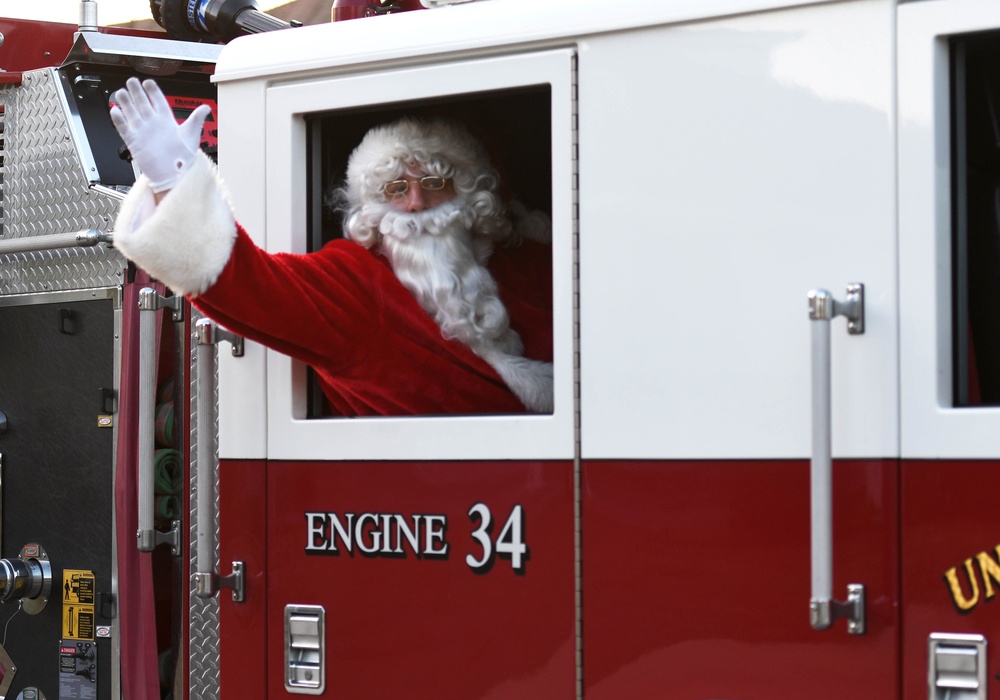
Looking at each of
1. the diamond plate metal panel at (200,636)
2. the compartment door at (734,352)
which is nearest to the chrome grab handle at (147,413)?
the diamond plate metal panel at (200,636)

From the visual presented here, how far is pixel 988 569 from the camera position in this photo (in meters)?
2.03

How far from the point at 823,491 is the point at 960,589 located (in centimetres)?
25

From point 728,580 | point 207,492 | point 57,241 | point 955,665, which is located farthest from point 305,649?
point 57,241

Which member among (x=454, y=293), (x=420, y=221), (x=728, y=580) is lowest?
(x=728, y=580)

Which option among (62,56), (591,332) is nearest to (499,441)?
(591,332)

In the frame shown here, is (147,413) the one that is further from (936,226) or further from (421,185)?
(936,226)

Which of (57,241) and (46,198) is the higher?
(46,198)

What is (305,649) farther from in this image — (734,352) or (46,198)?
(46,198)

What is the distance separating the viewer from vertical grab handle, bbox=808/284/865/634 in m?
2.04

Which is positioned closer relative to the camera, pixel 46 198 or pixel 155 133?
pixel 155 133

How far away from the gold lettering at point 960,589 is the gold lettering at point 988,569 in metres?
0.01

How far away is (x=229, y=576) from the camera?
271 centimetres

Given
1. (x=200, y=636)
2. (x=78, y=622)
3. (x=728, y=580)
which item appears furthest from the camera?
(x=78, y=622)

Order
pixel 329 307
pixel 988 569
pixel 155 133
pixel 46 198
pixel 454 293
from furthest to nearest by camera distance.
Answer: pixel 46 198 → pixel 454 293 → pixel 329 307 → pixel 155 133 → pixel 988 569
